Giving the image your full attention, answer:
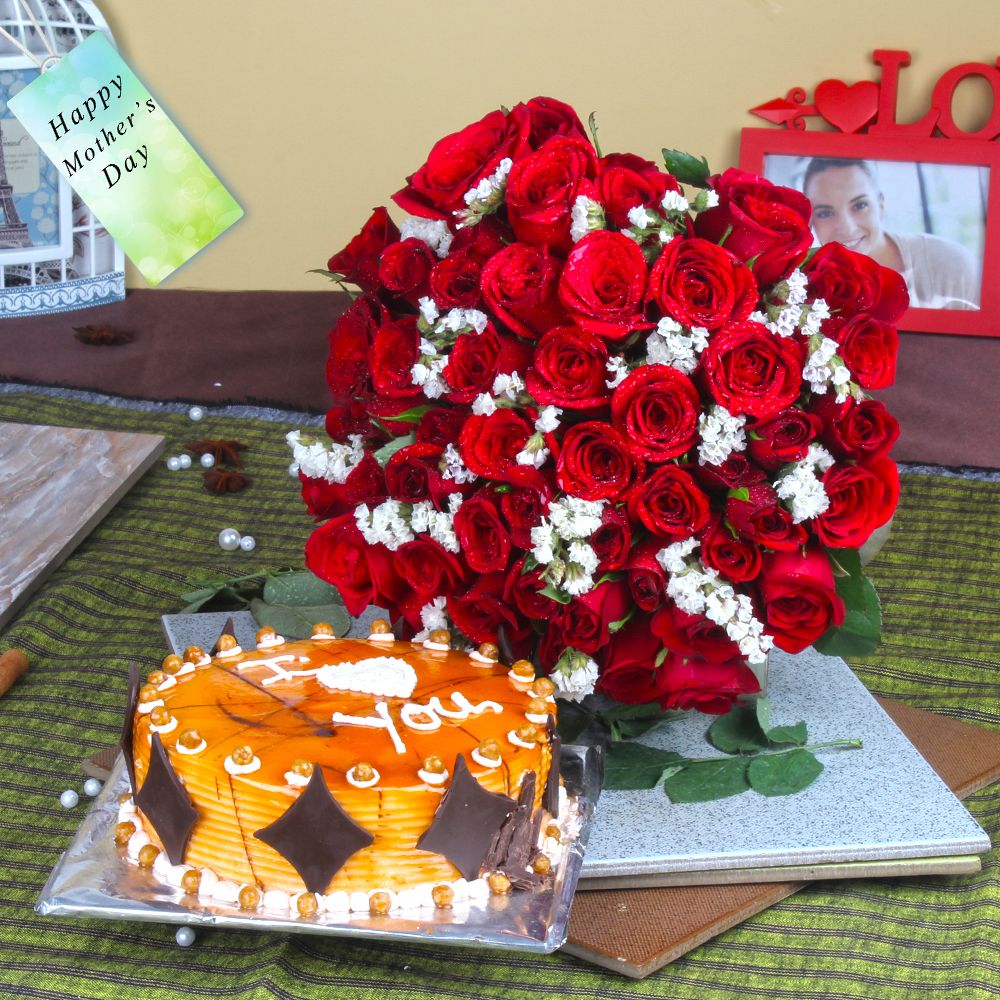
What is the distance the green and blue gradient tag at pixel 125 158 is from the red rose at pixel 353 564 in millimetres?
→ 949

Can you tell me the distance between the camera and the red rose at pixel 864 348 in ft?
2.77

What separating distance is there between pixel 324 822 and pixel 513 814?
0.37ft

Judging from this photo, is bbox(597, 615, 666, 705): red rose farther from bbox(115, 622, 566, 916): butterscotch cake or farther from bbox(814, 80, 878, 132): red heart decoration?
bbox(814, 80, 878, 132): red heart decoration

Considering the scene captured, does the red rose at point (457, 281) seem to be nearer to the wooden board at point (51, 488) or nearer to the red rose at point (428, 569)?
the red rose at point (428, 569)

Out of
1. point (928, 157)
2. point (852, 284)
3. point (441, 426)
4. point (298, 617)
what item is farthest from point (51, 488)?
A: point (928, 157)

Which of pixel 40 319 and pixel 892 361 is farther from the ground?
pixel 892 361

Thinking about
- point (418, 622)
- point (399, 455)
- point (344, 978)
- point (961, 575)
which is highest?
point (399, 455)

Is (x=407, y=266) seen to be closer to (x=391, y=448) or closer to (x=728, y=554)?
(x=391, y=448)

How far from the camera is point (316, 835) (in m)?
0.73

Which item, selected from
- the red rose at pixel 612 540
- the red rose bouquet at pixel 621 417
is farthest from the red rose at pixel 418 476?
the red rose at pixel 612 540

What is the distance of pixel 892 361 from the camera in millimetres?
856

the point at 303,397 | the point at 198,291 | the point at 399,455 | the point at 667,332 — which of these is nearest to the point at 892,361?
the point at 667,332

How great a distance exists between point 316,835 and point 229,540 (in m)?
0.69

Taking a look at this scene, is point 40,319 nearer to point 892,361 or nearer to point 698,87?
point 698,87
